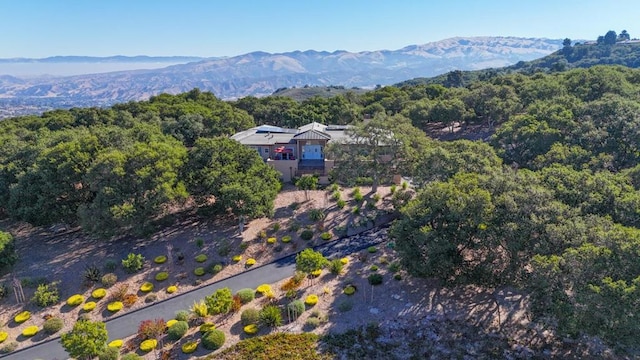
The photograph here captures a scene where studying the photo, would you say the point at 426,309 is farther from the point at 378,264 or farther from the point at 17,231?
the point at 17,231

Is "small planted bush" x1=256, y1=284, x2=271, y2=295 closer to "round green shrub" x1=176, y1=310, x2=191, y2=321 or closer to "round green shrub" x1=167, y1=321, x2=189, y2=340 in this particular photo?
"round green shrub" x1=176, y1=310, x2=191, y2=321

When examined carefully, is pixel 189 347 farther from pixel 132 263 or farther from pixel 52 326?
pixel 132 263

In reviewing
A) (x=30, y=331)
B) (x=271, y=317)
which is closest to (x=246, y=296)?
(x=271, y=317)

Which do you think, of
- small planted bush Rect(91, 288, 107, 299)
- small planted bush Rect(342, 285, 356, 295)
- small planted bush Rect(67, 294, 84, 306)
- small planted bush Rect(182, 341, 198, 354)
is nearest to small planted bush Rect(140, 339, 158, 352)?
small planted bush Rect(182, 341, 198, 354)

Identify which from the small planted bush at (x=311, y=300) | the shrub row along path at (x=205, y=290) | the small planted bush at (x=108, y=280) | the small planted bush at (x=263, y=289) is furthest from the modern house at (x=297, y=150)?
the small planted bush at (x=108, y=280)

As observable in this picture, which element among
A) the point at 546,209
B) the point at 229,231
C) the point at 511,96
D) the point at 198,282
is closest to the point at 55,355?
the point at 198,282
